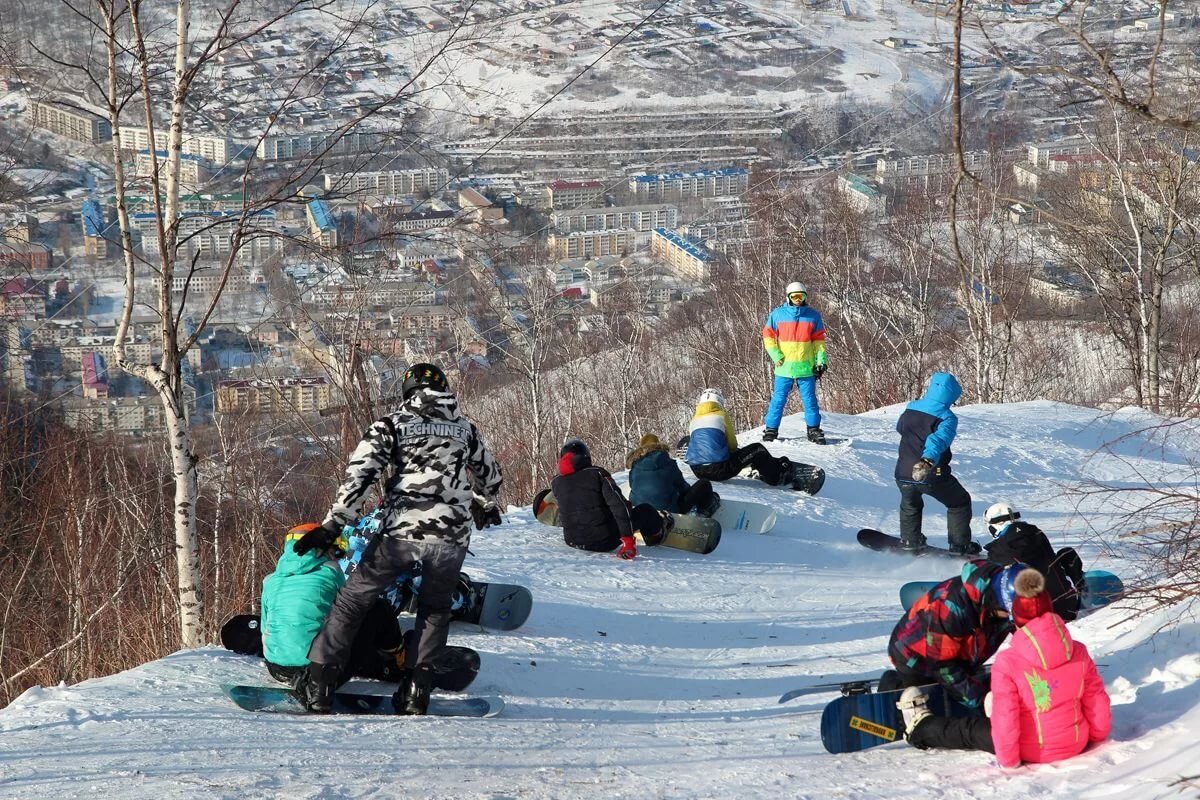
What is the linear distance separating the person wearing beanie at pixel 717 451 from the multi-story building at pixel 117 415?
25.6 ft

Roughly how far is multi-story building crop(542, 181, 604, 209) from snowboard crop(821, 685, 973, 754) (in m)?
18.4

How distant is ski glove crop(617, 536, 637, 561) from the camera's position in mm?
9211

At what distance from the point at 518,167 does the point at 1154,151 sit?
44.1 feet

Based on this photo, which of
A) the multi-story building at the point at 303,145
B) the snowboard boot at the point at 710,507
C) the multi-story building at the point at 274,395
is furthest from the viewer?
the multi-story building at the point at 274,395

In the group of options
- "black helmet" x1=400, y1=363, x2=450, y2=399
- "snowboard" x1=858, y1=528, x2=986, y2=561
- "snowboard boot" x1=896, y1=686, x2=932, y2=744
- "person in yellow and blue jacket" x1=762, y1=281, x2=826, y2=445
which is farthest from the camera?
"person in yellow and blue jacket" x1=762, y1=281, x2=826, y2=445

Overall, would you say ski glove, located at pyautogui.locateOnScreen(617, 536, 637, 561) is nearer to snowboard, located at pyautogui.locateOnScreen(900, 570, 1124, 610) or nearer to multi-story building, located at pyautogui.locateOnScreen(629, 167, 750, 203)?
snowboard, located at pyautogui.locateOnScreen(900, 570, 1124, 610)

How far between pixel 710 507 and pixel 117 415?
31.5 ft

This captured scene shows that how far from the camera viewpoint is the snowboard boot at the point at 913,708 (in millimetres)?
5469

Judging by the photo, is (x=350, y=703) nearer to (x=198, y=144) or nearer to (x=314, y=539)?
(x=314, y=539)

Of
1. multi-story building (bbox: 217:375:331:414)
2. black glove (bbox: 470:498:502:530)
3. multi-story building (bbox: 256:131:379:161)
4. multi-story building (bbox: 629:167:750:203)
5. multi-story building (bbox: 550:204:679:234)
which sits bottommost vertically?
black glove (bbox: 470:498:502:530)

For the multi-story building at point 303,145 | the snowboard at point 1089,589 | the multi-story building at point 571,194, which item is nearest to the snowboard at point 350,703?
the snowboard at point 1089,589

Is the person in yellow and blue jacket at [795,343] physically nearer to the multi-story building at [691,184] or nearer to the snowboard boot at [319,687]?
the snowboard boot at [319,687]

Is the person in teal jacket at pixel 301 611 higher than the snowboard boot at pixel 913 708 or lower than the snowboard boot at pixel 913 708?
higher

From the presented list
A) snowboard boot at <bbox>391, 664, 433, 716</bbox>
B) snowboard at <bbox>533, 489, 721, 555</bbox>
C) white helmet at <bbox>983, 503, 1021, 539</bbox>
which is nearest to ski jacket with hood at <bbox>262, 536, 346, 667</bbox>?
snowboard boot at <bbox>391, 664, 433, 716</bbox>
